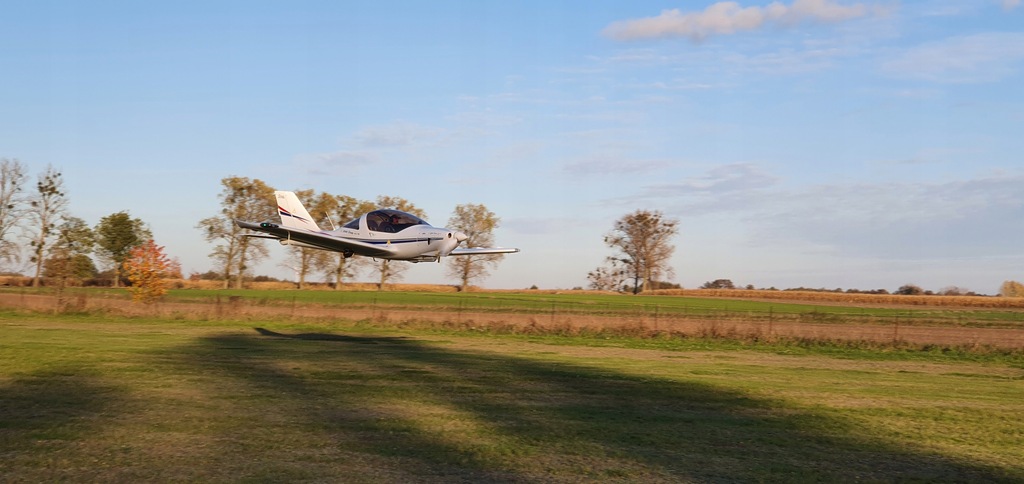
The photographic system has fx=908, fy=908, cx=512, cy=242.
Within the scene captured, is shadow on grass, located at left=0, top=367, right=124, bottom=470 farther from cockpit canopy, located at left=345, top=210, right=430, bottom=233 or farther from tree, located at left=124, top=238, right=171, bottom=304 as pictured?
tree, located at left=124, top=238, right=171, bottom=304

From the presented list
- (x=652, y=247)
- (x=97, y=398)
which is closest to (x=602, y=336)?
(x=97, y=398)

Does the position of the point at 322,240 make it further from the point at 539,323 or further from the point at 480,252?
the point at 539,323

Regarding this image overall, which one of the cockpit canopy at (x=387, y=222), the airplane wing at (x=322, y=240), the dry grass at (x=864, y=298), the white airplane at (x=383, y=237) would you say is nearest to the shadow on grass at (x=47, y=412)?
the airplane wing at (x=322, y=240)

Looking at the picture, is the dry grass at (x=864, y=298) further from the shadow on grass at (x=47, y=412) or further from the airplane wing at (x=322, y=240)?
the shadow on grass at (x=47, y=412)

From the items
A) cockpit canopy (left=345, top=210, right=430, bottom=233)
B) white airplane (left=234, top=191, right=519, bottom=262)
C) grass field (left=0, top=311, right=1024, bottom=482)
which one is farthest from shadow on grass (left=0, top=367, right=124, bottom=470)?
cockpit canopy (left=345, top=210, right=430, bottom=233)

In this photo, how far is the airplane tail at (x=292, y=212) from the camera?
58.9ft

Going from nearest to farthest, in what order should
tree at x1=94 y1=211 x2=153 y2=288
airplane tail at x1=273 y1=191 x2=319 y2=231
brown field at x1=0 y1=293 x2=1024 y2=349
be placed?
airplane tail at x1=273 y1=191 x2=319 y2=231
brown field at x1=0 y1=293 x2=1024 y2=349
tree at x1=94 y1=211 x2=153 y2=288

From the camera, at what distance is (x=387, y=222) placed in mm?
18328

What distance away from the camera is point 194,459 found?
983 centimetres

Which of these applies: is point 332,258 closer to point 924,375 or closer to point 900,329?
point 900,329

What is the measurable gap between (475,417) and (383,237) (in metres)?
5.43

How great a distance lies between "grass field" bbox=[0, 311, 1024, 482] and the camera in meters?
9.88

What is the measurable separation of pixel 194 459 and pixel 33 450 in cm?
185

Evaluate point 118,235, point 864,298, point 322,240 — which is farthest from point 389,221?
point 864,298
